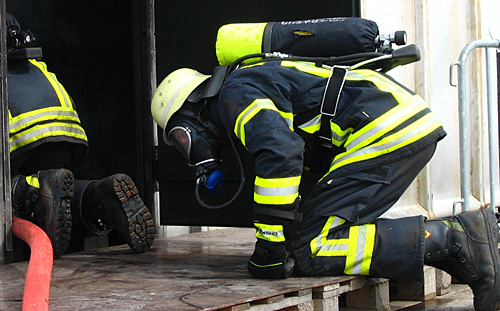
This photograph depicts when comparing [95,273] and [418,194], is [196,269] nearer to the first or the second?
[95,273]

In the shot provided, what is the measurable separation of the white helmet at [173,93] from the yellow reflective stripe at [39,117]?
81 cm

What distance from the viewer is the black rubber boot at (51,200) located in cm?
447

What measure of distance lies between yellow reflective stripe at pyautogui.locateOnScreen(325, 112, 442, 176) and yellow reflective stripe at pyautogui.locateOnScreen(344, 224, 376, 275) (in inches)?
14.3

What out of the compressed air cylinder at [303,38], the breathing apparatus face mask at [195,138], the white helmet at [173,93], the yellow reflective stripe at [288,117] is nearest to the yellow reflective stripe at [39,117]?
the white helmet at [173,93]

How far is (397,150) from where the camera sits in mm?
3871

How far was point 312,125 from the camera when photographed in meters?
4.02

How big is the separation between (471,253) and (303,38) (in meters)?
1.39

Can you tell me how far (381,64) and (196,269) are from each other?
1.45 metres

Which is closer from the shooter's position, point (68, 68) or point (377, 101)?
point (377, 101)

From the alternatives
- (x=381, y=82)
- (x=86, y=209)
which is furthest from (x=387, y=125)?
(x=86, y=209)

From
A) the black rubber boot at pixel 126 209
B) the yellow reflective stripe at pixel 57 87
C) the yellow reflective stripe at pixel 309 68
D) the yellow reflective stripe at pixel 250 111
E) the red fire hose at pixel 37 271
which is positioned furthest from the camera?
the yellow reflective stripe at pixel 57 87

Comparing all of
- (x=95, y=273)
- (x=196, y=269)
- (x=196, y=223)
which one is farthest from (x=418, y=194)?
(x=95, y=273)

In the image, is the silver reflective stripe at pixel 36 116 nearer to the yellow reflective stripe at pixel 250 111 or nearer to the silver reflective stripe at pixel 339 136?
the yellow reflective stripe at pixel 250 111

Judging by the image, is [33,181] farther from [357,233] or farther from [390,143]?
[390,143]
